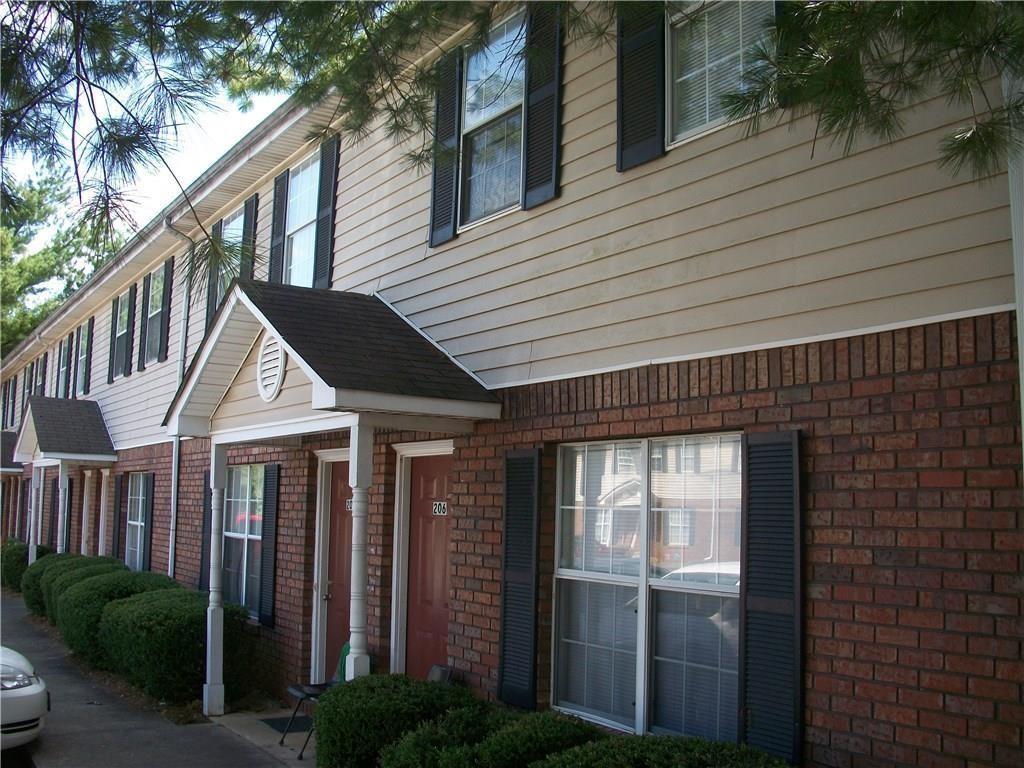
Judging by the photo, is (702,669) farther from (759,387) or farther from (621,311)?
(621,311)

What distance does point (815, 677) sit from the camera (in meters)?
4.67

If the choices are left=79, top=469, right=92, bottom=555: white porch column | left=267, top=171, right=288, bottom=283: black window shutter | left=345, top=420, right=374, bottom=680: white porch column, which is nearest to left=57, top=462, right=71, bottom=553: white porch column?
left=79, top=469, right=92, bottom=555: white porch column

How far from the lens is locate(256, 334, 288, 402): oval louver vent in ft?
26.2

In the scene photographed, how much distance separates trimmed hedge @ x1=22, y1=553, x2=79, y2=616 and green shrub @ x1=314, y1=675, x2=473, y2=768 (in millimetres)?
11516

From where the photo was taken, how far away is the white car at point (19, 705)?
7.84 meters

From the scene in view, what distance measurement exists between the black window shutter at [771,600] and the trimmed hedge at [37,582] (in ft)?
46.5

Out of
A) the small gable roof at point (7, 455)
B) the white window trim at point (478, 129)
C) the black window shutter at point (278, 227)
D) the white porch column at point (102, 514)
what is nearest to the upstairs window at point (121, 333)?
the white porch column at point (102, 514)

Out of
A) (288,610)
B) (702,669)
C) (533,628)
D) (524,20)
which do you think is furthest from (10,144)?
(288,610)

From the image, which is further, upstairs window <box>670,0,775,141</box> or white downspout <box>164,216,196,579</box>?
white downspout <box>164,216,196,579</box>

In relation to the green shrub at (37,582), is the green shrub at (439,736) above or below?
above

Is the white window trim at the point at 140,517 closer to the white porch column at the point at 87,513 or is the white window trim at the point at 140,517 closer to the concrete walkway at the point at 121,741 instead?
the white porch column at the point at 87,513

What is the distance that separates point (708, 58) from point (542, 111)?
1.48 m

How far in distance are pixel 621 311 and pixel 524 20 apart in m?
2.32

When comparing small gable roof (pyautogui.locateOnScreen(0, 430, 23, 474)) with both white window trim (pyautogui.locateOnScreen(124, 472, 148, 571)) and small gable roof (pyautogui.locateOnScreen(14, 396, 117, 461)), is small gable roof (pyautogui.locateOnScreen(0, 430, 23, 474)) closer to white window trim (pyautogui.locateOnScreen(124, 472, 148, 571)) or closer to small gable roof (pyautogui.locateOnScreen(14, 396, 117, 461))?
small gable roof (pyautogui.locateOnScreen(14, 396, 117, 461))
